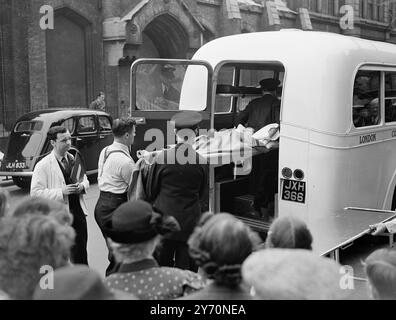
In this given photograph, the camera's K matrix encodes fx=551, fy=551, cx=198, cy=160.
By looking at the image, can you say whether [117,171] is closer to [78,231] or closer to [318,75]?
[78,231]

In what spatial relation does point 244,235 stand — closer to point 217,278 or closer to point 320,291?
point 217,278

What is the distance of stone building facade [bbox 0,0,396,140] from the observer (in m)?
20.7

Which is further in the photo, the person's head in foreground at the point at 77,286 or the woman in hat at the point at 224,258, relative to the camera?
the woman in hat at the point at 224,258

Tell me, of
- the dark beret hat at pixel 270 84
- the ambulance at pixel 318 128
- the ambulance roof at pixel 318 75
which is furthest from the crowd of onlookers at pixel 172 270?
the dark beret hat at pixel 270 84

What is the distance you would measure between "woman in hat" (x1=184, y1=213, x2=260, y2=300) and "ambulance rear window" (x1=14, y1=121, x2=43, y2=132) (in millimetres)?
11211

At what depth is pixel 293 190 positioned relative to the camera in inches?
267

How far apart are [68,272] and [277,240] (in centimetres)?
143

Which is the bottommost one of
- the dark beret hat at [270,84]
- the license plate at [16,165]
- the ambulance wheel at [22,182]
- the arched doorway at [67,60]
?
the ambulance wheel at [22,182]

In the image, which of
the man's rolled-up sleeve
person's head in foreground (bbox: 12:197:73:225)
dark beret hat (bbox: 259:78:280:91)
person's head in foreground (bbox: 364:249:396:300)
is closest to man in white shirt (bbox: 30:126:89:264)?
person's head in foreground (bbox: 12:197:73:225)

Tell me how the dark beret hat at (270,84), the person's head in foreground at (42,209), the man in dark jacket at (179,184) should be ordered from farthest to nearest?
1. the dark beret hat at (270,84)
2. the man in dark jacket at (179,184)
3. the person's head in foreground at (42,209)

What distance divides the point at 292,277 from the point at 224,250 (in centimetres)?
54

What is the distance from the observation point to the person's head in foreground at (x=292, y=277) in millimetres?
2227

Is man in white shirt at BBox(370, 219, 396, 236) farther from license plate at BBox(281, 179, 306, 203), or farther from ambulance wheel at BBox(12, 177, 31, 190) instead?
ambulance wheel at BBox(12, 177, 31, 190)

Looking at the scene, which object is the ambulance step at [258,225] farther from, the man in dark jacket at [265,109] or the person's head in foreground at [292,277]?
the person's head in foreground at [292,277]
